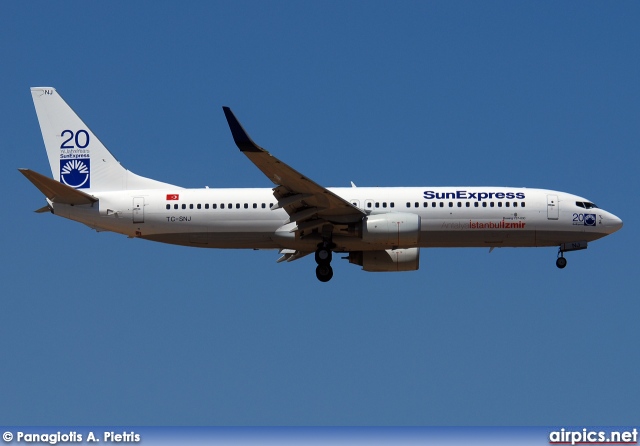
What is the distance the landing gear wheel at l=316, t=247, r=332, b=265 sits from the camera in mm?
54094

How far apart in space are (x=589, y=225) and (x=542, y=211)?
7.81ft

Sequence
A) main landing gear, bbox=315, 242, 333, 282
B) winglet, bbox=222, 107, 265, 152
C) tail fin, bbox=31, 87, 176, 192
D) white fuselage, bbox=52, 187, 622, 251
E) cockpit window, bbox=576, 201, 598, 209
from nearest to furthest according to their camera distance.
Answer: winglet, bbox=222, 107, 265, 152 < white fuselage, bbox=52, 187, 622, 251 < main landing gear, bbox=315, 242, 333, 282 < cockpit window, bbox=576, 201, 598, 209 < tail fin, bbox=31, 87, 176, 192

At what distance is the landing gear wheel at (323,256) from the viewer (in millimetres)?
54094

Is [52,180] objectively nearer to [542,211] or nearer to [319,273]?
[319,273]

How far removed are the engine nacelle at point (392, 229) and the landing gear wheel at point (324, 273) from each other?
7.28 ft

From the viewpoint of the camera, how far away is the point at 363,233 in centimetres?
5312

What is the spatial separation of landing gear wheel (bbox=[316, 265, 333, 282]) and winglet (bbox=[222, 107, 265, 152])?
25.7 ft

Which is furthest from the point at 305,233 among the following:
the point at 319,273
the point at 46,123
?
the point at 46,123

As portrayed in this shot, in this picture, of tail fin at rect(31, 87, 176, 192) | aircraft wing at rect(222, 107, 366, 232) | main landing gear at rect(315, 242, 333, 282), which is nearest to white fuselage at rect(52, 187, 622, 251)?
main landing gear at rect(315, 242, 333, 282)

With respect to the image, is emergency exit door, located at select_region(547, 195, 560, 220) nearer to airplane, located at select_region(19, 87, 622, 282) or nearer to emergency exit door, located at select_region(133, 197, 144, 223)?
airplane, located at select_region(19, 87, 622, 282)

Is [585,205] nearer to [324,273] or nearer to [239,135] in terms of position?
[324,273]

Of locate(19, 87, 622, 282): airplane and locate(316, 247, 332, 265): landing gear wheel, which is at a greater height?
locate(19, 87, 622, 282): airplane

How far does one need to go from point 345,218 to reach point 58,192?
12625 millimetres

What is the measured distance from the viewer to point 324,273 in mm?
54188
